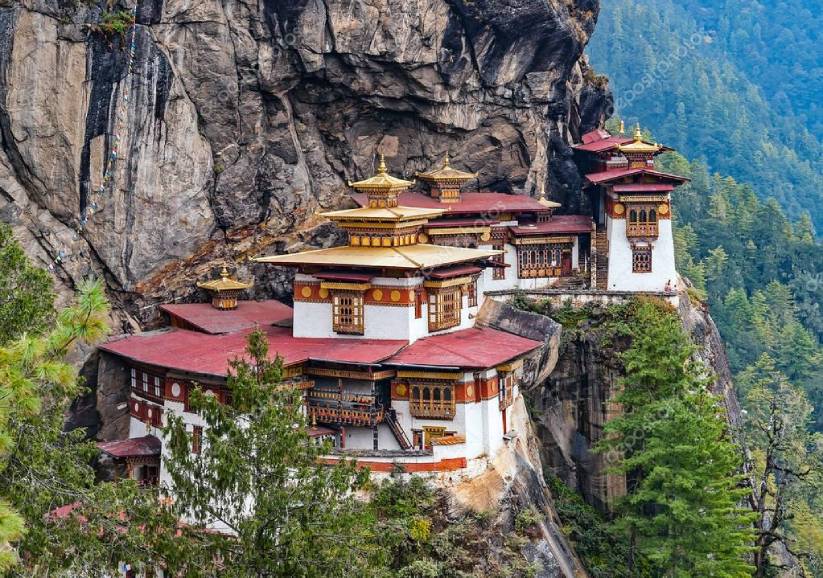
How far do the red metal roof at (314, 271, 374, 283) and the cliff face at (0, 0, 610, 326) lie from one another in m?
5.51

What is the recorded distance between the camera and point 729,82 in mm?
126750

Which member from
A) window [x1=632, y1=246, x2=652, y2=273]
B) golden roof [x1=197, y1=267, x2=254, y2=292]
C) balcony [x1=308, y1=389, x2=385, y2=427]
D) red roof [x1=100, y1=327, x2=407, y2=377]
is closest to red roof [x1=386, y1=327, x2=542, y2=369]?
red roof [x1=100, y1=327, x2=407, y2=377]

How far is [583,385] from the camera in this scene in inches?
1711

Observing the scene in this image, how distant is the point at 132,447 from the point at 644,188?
20050mm

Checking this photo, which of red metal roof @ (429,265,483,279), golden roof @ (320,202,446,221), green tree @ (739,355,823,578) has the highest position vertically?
golden roof @ (320,202,446,221)

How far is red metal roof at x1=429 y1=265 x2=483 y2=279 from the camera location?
38.5 meters

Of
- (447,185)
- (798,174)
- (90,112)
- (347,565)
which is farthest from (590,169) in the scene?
(798,174)

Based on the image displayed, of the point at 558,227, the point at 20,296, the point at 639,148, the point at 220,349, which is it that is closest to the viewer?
the point at 20,296

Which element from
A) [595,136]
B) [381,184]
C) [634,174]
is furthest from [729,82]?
[381,184]

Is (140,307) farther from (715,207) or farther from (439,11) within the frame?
(715,207)

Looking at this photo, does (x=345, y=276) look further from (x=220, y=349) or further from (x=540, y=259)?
(x=540, y=259)

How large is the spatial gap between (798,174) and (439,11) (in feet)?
275

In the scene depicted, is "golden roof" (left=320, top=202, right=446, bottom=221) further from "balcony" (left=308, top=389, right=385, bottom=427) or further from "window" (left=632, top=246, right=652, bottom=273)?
"window" (left=632, top=246, right=652, bottom=273)

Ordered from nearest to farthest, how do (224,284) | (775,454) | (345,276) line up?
1. (345,276)
2. (224,284)
3. (775,454)
